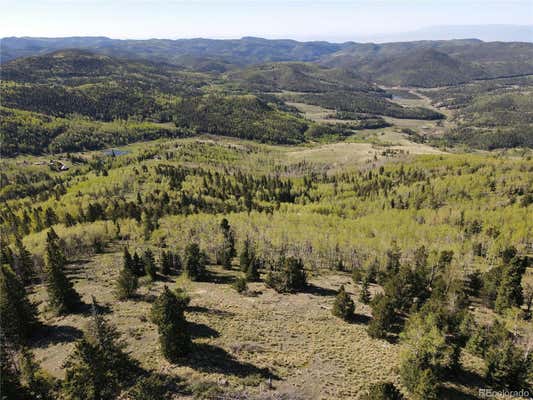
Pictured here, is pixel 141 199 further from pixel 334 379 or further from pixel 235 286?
pixel 334 379

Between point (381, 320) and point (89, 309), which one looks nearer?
point (381, 320)

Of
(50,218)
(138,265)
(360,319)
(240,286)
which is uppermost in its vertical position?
(138,265)

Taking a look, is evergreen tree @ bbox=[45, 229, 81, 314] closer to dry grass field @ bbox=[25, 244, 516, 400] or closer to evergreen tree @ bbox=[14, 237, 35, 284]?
dry grass field @ bbox=[25, 244, 516, 400]

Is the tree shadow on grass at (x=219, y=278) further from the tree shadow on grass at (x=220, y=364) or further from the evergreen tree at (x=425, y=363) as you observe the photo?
the evergreen tree at (x=425, y=363)

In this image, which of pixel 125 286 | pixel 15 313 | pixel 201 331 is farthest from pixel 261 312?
pixel 15 313

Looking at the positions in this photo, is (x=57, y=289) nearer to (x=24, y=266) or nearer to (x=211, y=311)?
(x=24, y=266)

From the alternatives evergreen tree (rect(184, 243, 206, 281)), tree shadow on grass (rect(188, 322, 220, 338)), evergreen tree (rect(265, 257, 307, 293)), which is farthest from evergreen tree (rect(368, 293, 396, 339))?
evergreen tree (rect(184, 243, 206, 281))
